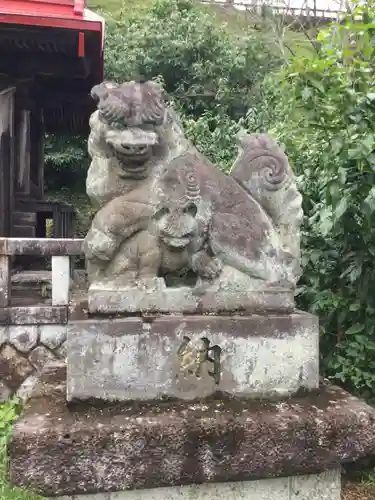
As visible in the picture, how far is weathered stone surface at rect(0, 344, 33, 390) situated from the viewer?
4.34 m

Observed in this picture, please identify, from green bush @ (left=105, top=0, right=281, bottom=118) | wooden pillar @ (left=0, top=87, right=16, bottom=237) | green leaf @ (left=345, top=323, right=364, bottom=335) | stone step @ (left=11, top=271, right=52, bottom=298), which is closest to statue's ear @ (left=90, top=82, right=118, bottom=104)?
green leaf @ (left=345, top=323, right=364, bottom=335)

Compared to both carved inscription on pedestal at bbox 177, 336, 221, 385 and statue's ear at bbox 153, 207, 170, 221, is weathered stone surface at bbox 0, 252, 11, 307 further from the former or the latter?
carved inscription on pedestal at bbox 177, 336, 221, 385

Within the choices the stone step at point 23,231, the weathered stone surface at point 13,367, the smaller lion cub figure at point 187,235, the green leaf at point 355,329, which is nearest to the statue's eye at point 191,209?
the smaller lion cub figure at point 187,235

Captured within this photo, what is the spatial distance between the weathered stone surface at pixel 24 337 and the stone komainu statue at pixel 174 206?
2464 mm

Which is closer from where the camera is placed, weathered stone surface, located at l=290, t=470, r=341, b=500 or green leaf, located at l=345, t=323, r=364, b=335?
weathered stone surface, located at l=290, t=470, r=341, b=500

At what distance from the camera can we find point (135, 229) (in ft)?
7.09

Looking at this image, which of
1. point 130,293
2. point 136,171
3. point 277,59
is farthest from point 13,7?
point 277,59

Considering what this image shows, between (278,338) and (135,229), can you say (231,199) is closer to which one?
(135,229)

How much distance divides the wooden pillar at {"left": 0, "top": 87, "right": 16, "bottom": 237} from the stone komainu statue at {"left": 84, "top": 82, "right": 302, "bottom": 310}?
14.6ft

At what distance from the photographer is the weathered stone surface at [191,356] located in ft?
6.48

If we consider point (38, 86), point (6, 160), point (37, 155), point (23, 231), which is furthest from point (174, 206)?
point (37, 155)

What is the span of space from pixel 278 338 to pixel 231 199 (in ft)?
2.03

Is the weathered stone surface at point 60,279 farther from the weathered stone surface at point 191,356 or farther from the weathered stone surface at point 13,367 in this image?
the weathered stone surface at point 191,356

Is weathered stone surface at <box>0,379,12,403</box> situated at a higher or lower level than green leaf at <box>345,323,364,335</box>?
lower
